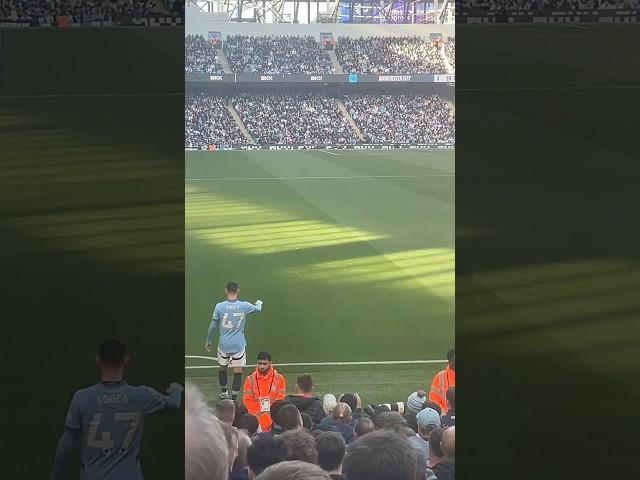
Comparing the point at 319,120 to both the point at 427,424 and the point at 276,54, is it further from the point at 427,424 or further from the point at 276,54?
the point at 427,424

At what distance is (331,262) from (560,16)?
39.6 ft

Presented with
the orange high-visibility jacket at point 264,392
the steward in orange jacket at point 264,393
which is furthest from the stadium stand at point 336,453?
the orange high-visibility jacket at point 264,392

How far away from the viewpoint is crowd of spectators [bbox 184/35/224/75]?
24.2 metres

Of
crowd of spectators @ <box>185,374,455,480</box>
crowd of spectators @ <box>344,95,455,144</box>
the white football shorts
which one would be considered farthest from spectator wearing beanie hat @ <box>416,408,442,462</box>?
crowd of spectators @ <box>344,95,455,144</box>

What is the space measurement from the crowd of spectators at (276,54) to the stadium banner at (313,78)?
173mm

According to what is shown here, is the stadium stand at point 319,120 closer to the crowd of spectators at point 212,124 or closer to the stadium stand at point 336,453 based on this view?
the crowd of spectators at point 212,124

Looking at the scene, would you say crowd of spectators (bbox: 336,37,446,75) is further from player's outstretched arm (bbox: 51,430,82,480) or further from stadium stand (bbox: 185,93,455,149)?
player's outstretched arm (bbox: 51,430,82,480)

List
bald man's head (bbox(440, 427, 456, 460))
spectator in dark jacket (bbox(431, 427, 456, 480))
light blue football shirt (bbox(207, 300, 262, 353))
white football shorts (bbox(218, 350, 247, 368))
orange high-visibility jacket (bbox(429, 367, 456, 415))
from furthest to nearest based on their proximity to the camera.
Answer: white football shorts (bbox(218, 350, 247, 368)), light blue football shirt (bbox(207, 300, 262, 353)), orange high-visibility jacket (bbox(429, 367, 456, 415)), bald man's head (bbox(440, 427, 456, 460)), spectator in dark jacket (bbox(431, 427, 456, 480))

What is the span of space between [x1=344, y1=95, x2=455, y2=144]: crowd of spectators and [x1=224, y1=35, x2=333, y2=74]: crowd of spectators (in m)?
1.48

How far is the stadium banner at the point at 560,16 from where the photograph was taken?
3480mm

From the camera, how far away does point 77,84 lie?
3367mm

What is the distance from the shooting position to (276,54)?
2625 cm

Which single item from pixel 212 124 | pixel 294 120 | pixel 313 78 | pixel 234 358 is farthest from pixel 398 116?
pixel 234 358

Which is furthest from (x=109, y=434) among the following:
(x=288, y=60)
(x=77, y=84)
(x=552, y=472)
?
(x=288, y=60)
